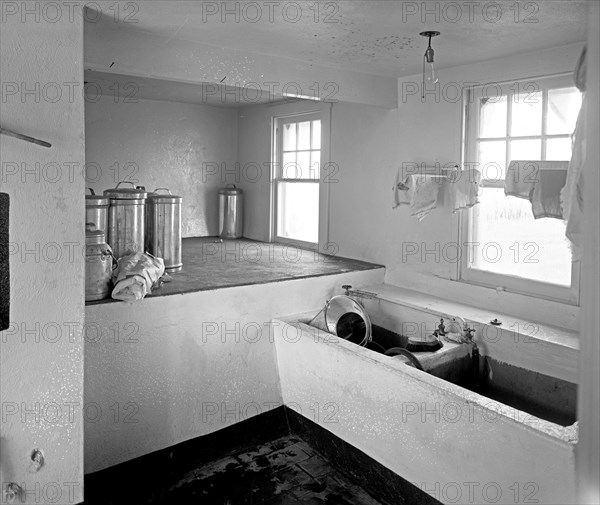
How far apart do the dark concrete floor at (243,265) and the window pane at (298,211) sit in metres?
0.17

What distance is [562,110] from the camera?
298cm

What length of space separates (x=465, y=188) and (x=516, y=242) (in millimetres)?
442

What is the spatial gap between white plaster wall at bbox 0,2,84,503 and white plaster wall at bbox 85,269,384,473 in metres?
0.44

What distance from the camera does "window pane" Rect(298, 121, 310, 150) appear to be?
4918 millimetres

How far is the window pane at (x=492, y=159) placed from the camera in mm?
3295

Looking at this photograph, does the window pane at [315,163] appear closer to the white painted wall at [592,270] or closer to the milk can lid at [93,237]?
the milk can lid at [93,237]

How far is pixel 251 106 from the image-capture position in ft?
18.1

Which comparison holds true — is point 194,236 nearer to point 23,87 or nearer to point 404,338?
point 404,338

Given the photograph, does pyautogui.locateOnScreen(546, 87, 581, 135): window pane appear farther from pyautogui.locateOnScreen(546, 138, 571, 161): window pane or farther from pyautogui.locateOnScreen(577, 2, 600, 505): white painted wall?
pyautogui.locateOnScreen(577, 2, 600, 505): white painted wall

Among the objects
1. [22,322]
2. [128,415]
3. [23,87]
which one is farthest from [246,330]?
[23,87]

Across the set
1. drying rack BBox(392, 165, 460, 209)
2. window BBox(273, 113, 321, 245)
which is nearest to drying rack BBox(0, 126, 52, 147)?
drying rack BBox(392, 165, 460, 209)

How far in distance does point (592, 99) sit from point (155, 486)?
2678 mm

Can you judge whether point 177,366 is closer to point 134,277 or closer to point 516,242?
point 134,277

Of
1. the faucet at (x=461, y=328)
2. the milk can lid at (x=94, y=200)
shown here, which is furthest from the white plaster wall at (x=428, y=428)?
the milk can lid at (x=94, y=200)
